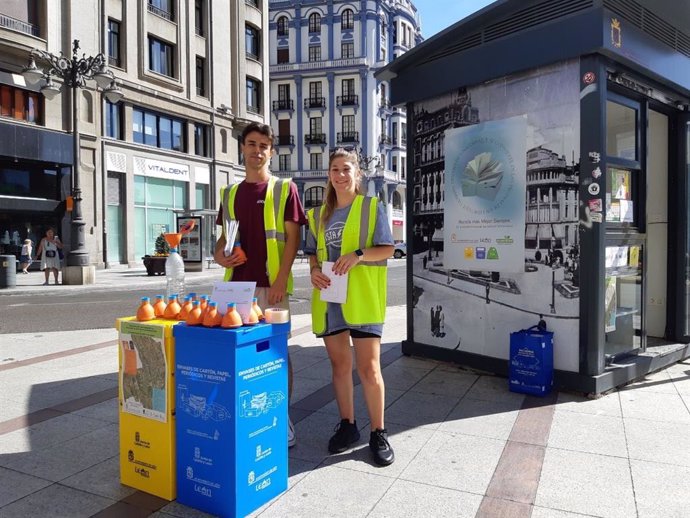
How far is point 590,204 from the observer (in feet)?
15.4

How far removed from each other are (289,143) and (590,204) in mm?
49652

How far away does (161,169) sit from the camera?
26656mm

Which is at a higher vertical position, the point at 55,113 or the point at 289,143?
the point at 289,143

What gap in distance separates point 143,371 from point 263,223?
119 cm

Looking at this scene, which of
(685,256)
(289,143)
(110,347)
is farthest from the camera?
(289,143)

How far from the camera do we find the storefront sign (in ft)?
16.9

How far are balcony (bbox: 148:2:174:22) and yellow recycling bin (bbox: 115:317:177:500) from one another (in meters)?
27.0

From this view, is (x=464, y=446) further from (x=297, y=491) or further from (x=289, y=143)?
(x=289, y=143)

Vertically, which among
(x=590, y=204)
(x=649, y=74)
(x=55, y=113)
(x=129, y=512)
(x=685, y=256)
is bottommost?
(x=129, y=512)

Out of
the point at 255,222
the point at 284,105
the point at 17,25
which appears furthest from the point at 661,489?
the point at 284,105

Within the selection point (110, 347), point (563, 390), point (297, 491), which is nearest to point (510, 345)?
point (563, 390)

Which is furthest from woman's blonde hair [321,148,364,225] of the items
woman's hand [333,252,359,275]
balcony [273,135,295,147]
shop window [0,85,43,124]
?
balcony [273,135,295,147]

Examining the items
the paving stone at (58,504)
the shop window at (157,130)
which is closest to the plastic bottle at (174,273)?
the paving stone at (58,504)

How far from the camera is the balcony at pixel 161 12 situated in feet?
84.7
